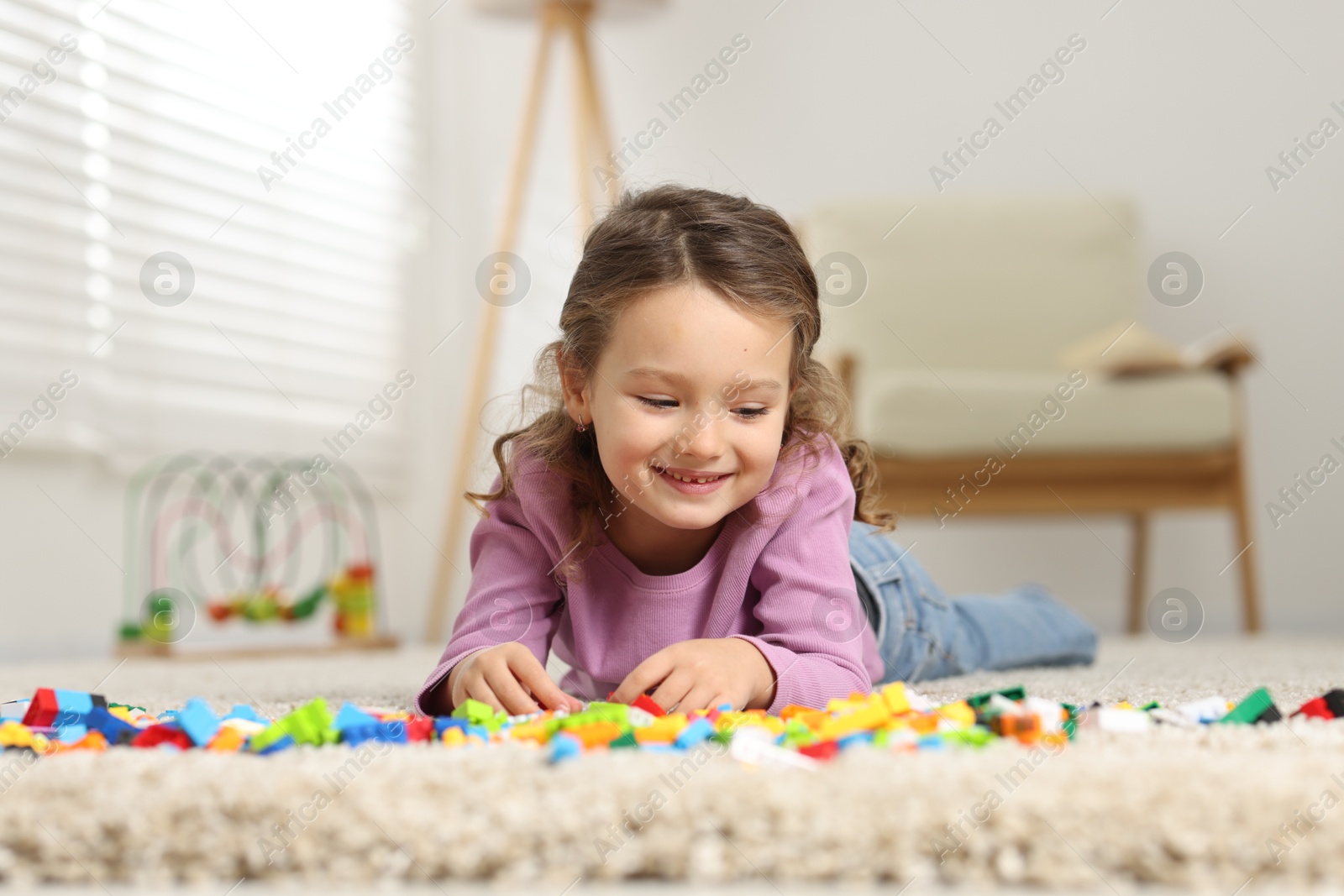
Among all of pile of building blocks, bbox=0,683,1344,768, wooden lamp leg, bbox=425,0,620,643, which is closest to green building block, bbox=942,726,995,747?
pile of building blocks, bbox=0,683,1344,768

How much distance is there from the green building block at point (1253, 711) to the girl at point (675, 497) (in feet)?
0.91

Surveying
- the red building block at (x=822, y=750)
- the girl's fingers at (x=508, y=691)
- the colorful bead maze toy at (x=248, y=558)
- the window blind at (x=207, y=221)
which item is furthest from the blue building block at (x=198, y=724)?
the window blind at (x=207, y=221)

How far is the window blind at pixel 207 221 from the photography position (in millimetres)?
2057

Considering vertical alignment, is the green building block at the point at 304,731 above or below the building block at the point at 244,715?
above

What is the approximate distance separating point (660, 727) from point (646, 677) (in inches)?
5.4

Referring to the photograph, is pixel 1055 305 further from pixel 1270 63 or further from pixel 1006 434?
pixel 1270 63

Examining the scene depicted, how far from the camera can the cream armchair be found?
84.0 inches

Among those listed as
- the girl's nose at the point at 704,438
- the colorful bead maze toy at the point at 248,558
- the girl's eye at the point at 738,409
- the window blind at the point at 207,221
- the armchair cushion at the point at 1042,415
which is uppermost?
the window blind at the point at 207,221

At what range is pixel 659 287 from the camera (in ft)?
2.97

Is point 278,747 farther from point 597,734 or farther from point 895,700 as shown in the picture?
point 895,700

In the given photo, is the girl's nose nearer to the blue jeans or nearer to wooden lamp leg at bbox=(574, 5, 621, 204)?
the blue jeans

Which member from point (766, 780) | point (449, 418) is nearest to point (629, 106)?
point (449, 418)

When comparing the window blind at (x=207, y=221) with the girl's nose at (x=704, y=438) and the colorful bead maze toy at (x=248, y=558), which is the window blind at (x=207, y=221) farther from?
the girl's nose at (x=704, y=438)

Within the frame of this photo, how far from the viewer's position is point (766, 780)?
477mm
